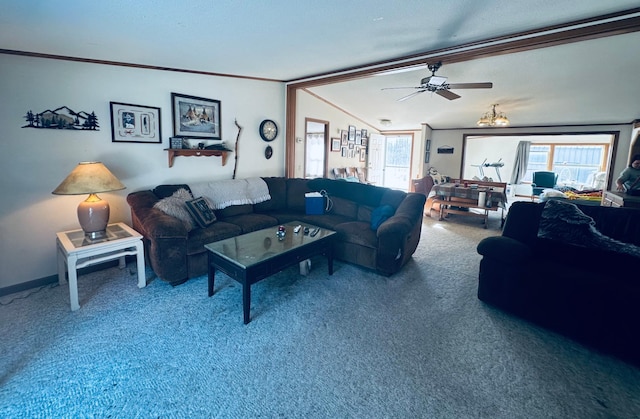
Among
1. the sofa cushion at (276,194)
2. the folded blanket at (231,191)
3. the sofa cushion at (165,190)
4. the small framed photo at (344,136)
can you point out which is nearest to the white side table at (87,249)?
the sofa cushion at (165,190)

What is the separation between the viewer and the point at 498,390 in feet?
5.78

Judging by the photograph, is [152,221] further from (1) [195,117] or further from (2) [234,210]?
(1) [195,117]

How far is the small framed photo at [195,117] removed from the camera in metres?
3.78

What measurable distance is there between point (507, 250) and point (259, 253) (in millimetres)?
2122

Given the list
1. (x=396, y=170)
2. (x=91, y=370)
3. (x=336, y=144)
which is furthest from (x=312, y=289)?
(x=396, y=170)

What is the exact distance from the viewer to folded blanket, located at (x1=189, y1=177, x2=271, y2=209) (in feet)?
12.5

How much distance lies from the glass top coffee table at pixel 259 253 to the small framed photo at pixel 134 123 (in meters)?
1.75

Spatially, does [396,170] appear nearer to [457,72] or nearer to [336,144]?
[336,144]

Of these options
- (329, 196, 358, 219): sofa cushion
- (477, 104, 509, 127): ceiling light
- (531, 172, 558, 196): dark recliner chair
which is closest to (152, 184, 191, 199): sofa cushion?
(329, 196, 358, 219): sofa cushion

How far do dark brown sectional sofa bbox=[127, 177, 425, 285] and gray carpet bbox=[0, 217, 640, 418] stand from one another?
316 millimetres

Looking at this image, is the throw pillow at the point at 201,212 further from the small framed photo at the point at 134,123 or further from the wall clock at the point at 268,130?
the wall clock at the point at 268,130

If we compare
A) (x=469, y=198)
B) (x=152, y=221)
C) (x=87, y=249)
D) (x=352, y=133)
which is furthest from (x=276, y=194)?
(x=469, y=198)

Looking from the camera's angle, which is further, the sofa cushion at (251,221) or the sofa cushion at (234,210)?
the sofa cushion at (234,210)

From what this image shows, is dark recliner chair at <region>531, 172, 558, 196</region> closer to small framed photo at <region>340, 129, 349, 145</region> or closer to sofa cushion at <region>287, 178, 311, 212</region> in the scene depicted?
small framed photo at <region>340, 129, 349, 145</region>
